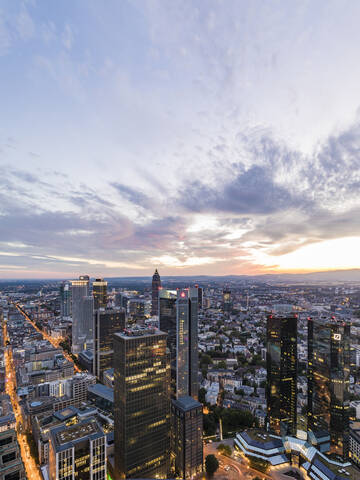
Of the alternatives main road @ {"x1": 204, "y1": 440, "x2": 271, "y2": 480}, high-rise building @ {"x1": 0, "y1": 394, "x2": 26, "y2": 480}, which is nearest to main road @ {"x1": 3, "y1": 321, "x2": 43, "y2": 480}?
high-rise building @ {"x1": 0, "y1": 394, "x2": 26, "y2": 480}

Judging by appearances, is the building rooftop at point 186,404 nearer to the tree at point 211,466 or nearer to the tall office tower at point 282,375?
the tree at point 211,466

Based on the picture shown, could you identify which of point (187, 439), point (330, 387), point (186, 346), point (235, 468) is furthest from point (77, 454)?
point (330, 387)

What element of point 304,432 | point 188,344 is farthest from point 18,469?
point 304,432

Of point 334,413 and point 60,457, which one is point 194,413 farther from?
point 334,413

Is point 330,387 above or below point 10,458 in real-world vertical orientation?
above

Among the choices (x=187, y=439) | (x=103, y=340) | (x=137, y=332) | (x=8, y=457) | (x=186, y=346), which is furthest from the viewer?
(x=103, y=340)

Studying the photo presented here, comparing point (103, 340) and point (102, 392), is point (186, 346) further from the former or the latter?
point (103, 340)

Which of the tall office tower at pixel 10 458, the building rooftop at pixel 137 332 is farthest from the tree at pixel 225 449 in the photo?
the tall office tower at pixel 10 458
